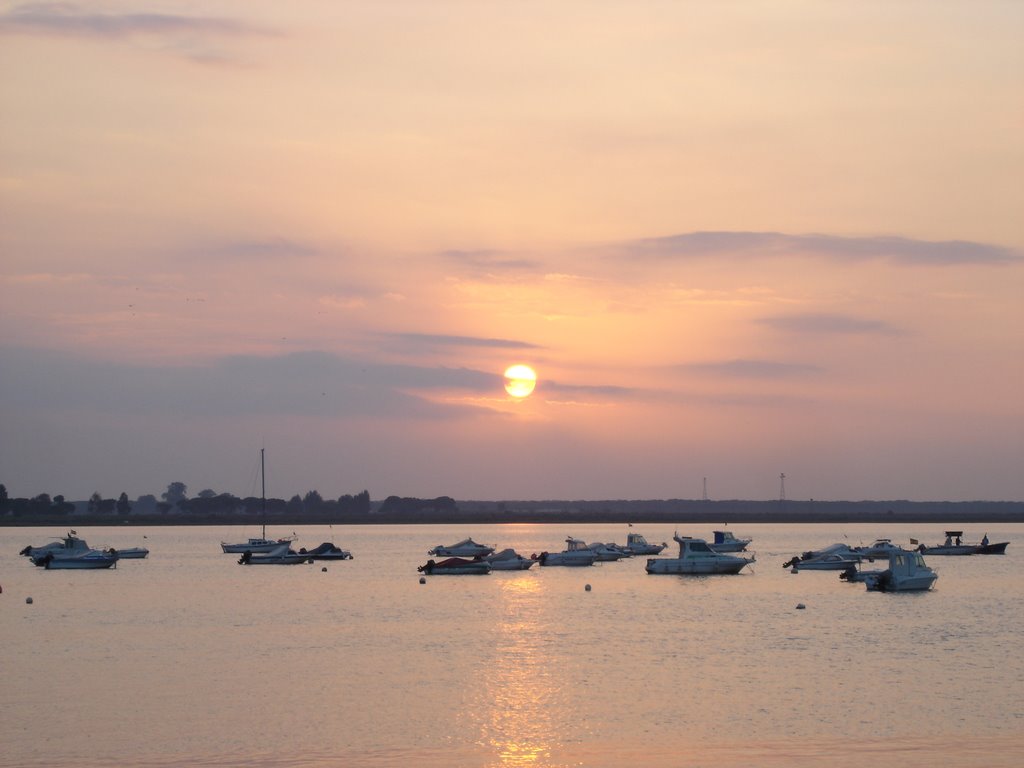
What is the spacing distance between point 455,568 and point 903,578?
41126 millimetres

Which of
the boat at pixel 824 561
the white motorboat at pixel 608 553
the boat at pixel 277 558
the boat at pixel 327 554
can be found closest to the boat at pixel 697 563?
the boat at pixel 824 561

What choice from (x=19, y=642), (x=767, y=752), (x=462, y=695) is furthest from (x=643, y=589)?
(x=767, y=752)

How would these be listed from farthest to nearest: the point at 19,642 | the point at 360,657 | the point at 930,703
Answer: the point at 19,642
the point at 360,657
the point at 930,703

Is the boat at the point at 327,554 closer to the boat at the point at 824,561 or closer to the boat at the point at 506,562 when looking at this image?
the boat at the point at 506,562

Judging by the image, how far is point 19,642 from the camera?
2437 inches

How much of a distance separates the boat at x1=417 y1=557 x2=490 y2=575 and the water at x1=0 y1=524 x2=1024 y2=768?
2229 centimetres

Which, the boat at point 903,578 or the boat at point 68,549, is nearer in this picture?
the boat at point 903,578

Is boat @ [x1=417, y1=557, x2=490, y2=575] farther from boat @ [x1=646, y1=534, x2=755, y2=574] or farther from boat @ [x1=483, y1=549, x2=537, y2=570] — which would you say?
boat @ [x1=646, y1=534, x2=755, y2=574]

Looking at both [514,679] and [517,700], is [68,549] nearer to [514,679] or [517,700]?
[514,679]

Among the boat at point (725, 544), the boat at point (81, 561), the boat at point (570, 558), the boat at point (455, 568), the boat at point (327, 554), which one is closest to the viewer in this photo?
the boat at point (455, 568)

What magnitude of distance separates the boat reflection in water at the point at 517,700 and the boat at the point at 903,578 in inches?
1143

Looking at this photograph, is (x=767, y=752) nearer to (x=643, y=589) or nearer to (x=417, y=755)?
(x=417, y=755)

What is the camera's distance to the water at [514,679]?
35531mm

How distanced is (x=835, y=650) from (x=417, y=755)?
26.9 metres
